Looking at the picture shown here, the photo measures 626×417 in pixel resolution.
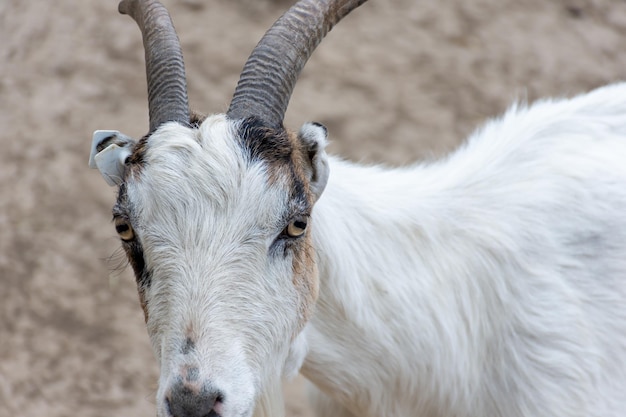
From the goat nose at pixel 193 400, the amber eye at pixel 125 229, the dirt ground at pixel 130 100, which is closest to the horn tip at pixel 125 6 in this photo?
the amber eye at pixel 125 229

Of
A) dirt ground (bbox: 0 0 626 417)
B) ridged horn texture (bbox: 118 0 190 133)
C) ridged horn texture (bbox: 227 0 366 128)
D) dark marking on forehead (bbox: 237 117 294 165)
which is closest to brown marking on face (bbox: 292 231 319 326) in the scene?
dark marking on forehead (bbox: 237 117 294 165)

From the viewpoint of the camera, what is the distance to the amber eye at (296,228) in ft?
9.35

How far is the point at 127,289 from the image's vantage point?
235 inches

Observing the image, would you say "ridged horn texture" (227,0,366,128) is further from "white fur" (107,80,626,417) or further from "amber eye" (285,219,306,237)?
"white fur" (107,80,626,417)

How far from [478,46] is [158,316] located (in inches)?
204

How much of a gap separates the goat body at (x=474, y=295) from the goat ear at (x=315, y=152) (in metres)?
0.21

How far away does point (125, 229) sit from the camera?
9.46ft

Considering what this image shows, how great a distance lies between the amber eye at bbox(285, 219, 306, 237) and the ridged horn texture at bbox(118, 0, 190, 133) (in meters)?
0.50

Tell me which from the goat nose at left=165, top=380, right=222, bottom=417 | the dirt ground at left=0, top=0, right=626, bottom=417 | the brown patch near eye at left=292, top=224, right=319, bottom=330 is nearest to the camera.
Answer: the goat nose at left=165, top=380, right=222, bottom=417

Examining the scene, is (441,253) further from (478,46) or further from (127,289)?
(478,46)

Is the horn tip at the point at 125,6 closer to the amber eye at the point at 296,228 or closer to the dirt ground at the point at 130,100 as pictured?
the amber eye at the point at 296,228

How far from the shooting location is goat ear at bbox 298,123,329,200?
298 cm

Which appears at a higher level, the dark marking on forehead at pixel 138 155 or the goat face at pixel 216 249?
the dark marking on forehead at pixel 138 155

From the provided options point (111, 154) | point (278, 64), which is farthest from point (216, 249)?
point (278, 64)
